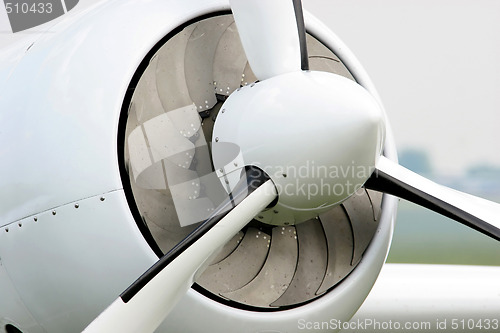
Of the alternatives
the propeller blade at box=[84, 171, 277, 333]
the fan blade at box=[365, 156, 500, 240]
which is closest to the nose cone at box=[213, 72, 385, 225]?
the propeller blade at box=[84, 171, 277, 333]

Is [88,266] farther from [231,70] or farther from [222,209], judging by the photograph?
[231,70]

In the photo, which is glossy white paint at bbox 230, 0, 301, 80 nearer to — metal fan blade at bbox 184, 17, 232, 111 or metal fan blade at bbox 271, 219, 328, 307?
metal fan blade at bbox 184, 17, 232, 111

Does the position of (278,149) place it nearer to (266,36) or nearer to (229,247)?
(266,36)

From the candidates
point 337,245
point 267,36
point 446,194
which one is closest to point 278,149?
point 267,36

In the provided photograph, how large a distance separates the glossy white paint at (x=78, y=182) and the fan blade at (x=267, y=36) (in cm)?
23

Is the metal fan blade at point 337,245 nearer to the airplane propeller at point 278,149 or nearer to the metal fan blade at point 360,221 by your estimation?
the metal fan blade at point 360,221

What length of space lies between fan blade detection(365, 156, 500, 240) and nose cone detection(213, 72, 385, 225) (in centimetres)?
27

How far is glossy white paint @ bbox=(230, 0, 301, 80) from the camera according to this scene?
2.87 metres

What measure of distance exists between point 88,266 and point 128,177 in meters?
0.34

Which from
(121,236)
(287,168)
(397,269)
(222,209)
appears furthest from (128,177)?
(397,269)

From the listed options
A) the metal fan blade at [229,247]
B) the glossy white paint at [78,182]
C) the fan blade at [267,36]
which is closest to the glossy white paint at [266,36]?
the fan blade at [267,36]

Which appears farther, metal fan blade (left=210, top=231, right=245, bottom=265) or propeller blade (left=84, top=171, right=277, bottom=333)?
metal fan blade (left=210, top=231, right=245, bottom=265)

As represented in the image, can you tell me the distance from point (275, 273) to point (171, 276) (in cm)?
76

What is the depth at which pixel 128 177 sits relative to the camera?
2.76 metres
